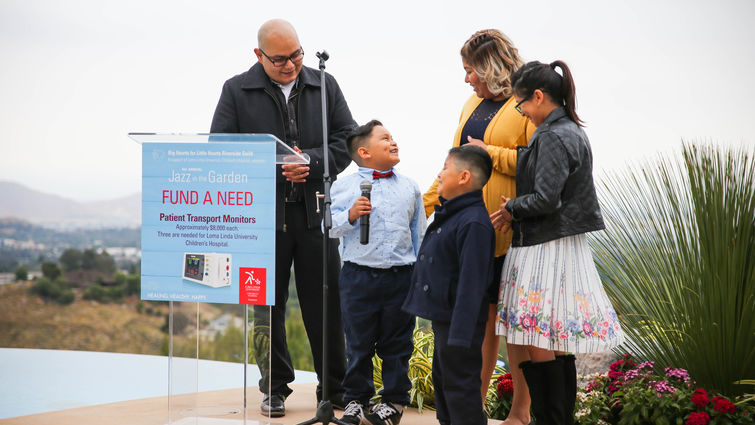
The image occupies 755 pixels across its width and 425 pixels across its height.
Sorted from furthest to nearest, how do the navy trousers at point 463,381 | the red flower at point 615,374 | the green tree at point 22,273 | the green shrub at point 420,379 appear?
the green tree at point 22,273 < the green shrub at point 420,379 < the red flower at point 615,374 < the navy trousers at point 463,381

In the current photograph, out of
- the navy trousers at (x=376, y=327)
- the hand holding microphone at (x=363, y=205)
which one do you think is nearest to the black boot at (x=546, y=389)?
the navy trousers at (x=376, y=327)

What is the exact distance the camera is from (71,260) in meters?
9.89

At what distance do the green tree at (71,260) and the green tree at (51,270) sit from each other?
5.1 inches

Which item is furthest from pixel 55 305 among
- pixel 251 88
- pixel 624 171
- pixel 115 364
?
pixel 624 171

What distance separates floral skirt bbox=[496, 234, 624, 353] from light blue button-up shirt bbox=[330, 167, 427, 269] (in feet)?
1.97

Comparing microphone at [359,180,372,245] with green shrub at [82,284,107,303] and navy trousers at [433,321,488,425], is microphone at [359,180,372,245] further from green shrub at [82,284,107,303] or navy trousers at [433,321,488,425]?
green shrub at [82,284,107,303]

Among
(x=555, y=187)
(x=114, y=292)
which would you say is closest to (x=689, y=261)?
(x=555, y=187)

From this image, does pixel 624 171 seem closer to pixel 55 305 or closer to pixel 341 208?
pixel 341 208

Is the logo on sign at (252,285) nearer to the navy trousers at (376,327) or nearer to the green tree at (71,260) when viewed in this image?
the navy trousers at (376,327)

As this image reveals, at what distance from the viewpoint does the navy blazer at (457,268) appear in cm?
251

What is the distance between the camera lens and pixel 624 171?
145 inches

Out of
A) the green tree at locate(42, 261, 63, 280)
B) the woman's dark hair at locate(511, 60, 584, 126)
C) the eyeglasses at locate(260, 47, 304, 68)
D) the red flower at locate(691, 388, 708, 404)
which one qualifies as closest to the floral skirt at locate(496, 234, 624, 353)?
the woman's dark hair at locate(511, 60, 584, 126)

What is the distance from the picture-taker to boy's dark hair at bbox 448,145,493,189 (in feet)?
9.02

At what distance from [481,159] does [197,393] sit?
144 centimetres
